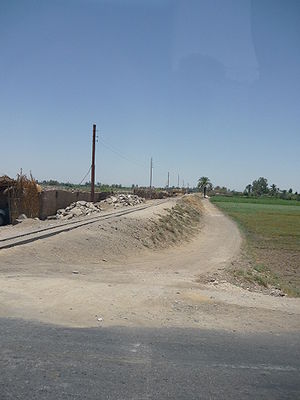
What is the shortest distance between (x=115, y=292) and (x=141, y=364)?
14.2ft

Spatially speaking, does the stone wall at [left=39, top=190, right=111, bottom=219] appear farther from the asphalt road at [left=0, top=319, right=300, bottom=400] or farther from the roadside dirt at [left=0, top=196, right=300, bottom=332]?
the asphalt road at [left=0, top=319, right=300, bottom=400]

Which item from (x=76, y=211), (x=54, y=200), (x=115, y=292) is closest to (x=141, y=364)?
(x=115, y=292)

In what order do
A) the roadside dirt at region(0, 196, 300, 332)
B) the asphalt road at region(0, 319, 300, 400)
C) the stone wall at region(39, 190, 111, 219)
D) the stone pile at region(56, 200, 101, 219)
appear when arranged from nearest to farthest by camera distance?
1. the asphalt road at region(0, 319, 300, 400)
2. the roadside dirt at region(0, 196, 300, 332)
3. the stone wall at region(39, 190, 111, 219)
4. the stone pile at region(56, 200, 101, 219)

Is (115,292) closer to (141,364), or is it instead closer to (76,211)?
(141,364)

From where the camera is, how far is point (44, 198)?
2938cm

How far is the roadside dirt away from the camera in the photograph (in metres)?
7.75

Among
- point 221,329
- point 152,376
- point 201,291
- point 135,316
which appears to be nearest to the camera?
point 152,376

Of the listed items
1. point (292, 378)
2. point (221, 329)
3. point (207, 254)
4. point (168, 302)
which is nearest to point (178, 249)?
point (207, 254)

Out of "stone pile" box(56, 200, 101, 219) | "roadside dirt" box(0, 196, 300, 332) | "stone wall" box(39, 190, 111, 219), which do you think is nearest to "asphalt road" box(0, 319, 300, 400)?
"roadside dirt" box(0, 196, 300, 332)

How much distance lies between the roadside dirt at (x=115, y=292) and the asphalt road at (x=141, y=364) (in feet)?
2.53

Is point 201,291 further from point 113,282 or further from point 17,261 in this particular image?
point 17,261

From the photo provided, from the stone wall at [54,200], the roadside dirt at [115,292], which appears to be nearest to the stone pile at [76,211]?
the stone wall at [54,200]

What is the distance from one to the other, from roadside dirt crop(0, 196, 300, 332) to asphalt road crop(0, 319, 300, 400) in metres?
0.77

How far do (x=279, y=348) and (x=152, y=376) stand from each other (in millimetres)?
2348
